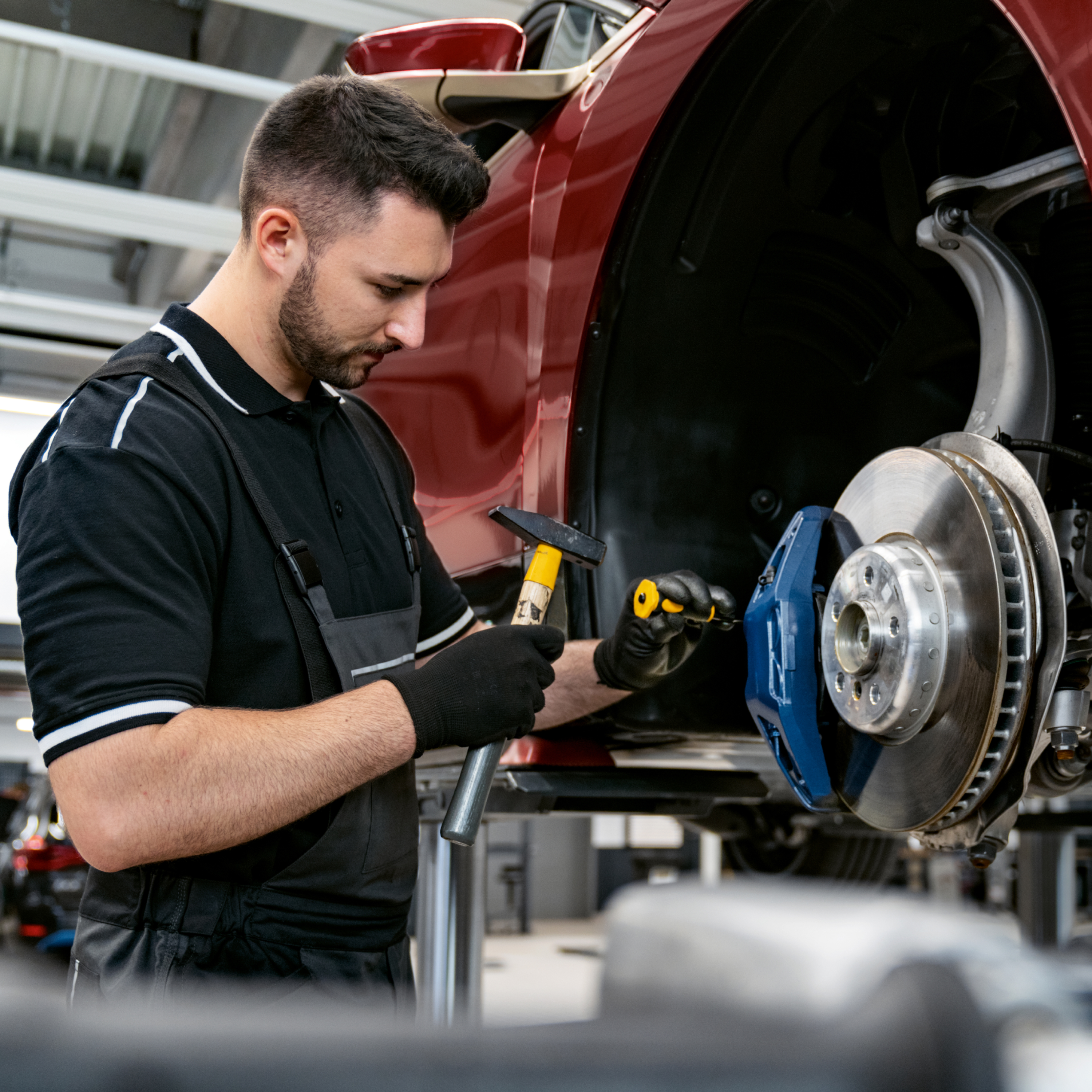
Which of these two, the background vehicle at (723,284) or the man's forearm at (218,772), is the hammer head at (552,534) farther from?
the man's forearm at (218,772)

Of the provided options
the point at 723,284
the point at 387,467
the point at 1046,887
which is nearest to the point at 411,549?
the point at 387,467

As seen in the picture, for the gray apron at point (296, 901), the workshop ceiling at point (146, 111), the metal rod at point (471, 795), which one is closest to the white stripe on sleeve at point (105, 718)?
the gray apron at point (296, 901)

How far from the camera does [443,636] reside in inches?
56.3

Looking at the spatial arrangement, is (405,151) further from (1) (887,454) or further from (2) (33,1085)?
(2) (33,1085)

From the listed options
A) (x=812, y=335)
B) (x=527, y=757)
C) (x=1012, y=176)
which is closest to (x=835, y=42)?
(x=1012, y=176)

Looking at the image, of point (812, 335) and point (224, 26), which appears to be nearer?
point (812, 335)

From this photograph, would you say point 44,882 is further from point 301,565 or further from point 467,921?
point 301,565

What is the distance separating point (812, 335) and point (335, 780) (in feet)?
2.60

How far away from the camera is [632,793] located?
1505 mm

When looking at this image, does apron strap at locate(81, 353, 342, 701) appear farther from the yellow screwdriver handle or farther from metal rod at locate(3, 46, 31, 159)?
metal rod at locate(3, 46, 31, 159)

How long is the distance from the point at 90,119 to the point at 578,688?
4.01m

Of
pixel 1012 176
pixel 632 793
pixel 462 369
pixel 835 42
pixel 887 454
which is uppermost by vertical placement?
pixel 835 42

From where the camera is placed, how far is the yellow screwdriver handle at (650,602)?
4.00 feet

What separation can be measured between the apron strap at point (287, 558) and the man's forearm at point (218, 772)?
0.24 feet
